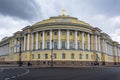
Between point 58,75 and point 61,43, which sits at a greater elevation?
point 61,43

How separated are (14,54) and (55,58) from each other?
3126 centimetres

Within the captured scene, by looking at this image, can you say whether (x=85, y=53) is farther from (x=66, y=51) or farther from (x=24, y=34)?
(x=24, y=34)

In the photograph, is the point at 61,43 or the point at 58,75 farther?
the point at 61,43

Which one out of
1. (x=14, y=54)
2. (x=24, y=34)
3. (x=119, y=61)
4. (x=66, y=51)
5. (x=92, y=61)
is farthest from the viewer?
(x=119, y=61)

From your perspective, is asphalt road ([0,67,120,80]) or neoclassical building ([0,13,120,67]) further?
neoclassical building ([0,13,120,67])

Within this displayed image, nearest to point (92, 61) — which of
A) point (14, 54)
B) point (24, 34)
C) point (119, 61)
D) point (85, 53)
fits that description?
point (85, 53)

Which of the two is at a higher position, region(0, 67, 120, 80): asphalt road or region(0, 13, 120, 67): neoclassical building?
region(0, 13, 120, 67): neoclassical building

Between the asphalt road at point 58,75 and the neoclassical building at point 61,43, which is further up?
the neoclassical building at point 61,43

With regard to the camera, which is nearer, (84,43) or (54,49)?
(54,49)

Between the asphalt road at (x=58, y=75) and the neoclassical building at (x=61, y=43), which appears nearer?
the asphalt road at (x=58, y=75)

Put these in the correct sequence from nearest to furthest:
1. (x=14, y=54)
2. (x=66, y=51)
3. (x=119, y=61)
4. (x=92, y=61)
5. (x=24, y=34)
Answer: (x=66, y=51) < (x=92, y=61) < (x=24, y=34) < (x=14, y=54) < (x=119, y=61)

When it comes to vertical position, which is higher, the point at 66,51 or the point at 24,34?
the point at 24,34

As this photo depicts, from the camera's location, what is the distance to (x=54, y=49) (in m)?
72.9

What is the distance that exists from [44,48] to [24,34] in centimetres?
1396
